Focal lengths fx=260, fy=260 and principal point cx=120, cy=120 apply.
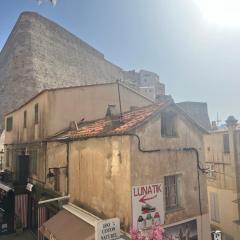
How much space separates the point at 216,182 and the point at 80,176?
13.6 metres

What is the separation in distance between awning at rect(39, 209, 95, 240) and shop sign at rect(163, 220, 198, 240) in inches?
112

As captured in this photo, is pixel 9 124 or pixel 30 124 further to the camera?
pixel 9 124

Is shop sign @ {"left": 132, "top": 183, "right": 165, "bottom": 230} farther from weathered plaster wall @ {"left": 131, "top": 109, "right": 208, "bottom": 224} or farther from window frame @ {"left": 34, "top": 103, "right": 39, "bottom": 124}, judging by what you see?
window frame @ {"left": 34, "top": 103, "right": 39, "bottom": 124}

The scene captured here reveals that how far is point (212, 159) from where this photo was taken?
21.3 m

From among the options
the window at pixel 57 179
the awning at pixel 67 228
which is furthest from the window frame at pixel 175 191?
the window at pixel 57 179

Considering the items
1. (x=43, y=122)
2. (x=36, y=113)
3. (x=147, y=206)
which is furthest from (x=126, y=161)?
(x=36, y=113)

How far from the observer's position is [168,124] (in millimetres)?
10922

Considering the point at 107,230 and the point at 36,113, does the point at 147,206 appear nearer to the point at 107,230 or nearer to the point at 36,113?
the point at 107,230

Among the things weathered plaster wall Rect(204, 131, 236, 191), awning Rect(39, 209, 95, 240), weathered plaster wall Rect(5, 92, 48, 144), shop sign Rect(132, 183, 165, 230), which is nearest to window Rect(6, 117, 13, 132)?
weathered plaster wall Rect(5, 92, 48, 144)

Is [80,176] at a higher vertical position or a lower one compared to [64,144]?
lower

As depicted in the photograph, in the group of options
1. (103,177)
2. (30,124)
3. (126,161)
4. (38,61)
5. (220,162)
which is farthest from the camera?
(38,61)

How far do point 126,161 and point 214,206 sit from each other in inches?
577

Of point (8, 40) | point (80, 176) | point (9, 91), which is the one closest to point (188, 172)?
point (80, 176)

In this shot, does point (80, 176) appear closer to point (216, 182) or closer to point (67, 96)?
point (67, 96)
